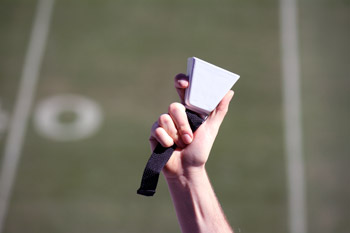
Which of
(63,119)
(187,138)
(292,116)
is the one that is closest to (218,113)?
(187,138)

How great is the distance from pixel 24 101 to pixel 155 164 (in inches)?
295

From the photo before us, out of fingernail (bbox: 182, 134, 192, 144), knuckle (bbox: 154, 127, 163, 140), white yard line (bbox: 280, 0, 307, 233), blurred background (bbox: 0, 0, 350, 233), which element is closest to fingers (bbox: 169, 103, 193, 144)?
fingernail (bbox: 182, 134, 192, 144)

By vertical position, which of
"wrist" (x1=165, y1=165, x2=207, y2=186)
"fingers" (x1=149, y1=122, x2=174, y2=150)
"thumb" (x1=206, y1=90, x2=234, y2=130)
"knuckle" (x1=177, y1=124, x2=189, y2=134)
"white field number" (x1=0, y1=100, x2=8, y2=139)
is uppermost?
"thumb" (x1=206, y1=90, x2=234, y2=130)

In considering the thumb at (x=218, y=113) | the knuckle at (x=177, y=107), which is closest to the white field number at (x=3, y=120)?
the thumb at (x=218, y=113)

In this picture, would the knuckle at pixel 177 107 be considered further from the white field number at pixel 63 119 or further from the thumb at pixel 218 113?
the white field number at pixel 63 119

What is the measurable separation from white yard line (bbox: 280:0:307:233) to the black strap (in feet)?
18.6

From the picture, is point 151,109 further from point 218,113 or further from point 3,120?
point 218,113

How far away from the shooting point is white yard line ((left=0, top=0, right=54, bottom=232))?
7531mm

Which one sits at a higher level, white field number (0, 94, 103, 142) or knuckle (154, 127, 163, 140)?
knuckle (154, 127, 163, 140)

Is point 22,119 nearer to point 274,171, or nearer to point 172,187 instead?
point 274,171

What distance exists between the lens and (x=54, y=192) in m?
7.56

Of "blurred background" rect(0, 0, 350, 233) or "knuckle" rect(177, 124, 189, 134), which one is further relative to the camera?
"blurred background" rect(0, 0, 350, 233)

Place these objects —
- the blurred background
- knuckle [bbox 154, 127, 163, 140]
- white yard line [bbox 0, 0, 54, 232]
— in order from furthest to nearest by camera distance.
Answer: white yard line [bbox 0, 0, 54, 232] < the blurred background < knuckle [bbox 154, 127, 163, 140]

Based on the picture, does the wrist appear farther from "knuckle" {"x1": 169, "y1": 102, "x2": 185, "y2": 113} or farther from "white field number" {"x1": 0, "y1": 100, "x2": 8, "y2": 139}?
"white field number" {"x1": 0, "y1": 100, "x2": 8, "y2": 139}
